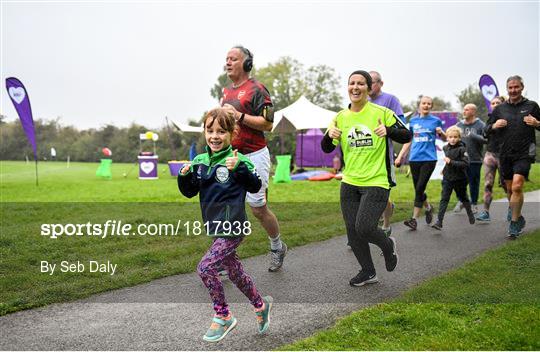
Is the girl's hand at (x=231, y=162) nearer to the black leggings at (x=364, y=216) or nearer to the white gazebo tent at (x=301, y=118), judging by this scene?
the black leggings at (x=364, y=216)

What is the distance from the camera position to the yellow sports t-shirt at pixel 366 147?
5.13 meters

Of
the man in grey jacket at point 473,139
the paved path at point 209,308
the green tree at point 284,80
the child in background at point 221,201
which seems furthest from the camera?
the green tree at point 284,80

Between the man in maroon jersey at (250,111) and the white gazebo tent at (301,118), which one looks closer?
the man in maroon jersey at (250,111)

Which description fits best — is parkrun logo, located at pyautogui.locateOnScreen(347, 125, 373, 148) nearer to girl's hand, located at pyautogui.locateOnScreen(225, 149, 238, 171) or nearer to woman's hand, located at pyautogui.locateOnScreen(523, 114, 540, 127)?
girl's hand, located at pyautogui.locateOnScreen(225, 149, 238, 171)

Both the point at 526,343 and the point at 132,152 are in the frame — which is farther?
the point at 132,152

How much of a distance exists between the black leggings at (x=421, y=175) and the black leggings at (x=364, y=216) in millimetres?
3524

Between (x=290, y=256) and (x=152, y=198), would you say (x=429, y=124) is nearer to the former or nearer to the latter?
(x=290, y=256)

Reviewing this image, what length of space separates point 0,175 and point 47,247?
717 inches

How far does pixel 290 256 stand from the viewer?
6676 mm

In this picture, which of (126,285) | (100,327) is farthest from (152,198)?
(100,327)

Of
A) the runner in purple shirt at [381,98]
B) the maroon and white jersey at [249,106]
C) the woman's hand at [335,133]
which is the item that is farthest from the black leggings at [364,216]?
the runner in purple shirt at [381,98]

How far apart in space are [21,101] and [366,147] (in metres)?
15.5

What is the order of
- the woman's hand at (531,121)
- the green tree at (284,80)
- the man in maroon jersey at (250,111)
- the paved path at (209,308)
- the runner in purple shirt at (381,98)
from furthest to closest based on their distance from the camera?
the green tree at (284,80), the woman's hand at (531,121), the runner in purple shirt at (381,98), the man in maroon jersey at (250,111), the paved path at (209,308)

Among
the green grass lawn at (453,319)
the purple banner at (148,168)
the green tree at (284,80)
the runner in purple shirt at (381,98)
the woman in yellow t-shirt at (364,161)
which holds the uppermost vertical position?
the green tree at (284,80)
